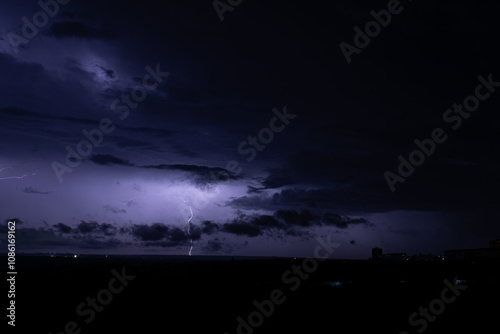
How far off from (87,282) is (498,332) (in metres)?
48.4

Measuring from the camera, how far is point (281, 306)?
136 ft

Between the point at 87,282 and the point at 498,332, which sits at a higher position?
the point at 498,332

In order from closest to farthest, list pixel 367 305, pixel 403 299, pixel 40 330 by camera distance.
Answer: pixel 40 330, pixel 367 305, pixel 403 299

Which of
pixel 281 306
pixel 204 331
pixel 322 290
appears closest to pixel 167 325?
pixel 204 331

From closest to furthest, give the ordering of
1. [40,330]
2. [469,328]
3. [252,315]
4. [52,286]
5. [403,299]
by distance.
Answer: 1. [40,330]
2. [469,328]
3. [252,315]
4. [403,299]
5. [52,286]

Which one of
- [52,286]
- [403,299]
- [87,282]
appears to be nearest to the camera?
[403,299]

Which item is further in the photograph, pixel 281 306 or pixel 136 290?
pixel 136 290

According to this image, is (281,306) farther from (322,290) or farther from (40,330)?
(40,330)

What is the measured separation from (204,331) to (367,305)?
17720 millimetres

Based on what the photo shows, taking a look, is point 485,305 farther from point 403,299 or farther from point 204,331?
point 204,331

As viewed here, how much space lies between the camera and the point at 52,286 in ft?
171

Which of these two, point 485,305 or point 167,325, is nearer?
point 167,325

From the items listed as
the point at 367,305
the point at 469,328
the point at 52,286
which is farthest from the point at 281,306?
the point at 52,286

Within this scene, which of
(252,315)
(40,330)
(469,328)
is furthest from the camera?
(252,315)
